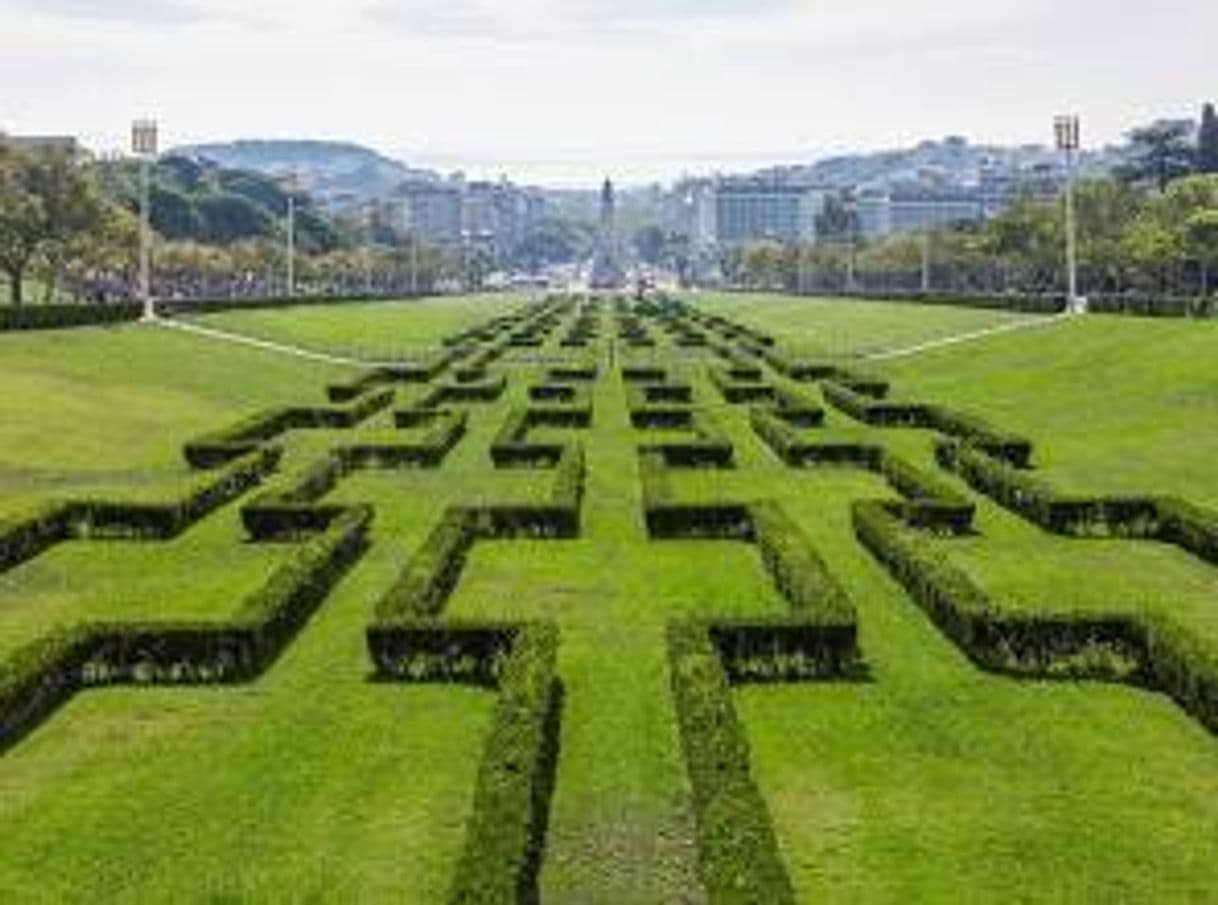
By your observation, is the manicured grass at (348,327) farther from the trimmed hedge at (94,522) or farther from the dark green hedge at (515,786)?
the dark green hedge at (515,786)

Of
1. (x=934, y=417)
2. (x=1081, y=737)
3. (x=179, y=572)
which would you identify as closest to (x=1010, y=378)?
(x=934, y=417)

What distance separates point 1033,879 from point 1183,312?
2692 inches

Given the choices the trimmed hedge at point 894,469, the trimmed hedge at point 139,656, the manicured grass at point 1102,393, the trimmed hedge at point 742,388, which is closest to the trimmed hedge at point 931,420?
the manicured grass at point 1102,393

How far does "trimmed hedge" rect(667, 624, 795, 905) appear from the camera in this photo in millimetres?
13805

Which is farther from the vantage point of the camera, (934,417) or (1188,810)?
(934,417)

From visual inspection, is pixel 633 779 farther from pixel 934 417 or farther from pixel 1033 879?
pixel 934 417

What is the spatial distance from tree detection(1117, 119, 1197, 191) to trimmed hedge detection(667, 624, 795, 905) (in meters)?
150

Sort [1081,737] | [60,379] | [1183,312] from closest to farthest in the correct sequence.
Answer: [1081,737] → [60,379] → [1183,312]

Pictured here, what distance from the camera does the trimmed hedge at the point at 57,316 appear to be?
68.4 m

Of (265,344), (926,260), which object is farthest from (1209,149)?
(265,344)

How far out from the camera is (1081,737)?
20.2 metres

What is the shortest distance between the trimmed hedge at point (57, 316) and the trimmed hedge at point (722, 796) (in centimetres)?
5346

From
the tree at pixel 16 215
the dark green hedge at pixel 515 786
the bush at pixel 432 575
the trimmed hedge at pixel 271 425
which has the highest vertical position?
the tree at pixel 16 215

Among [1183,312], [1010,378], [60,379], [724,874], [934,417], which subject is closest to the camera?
[724,874]
